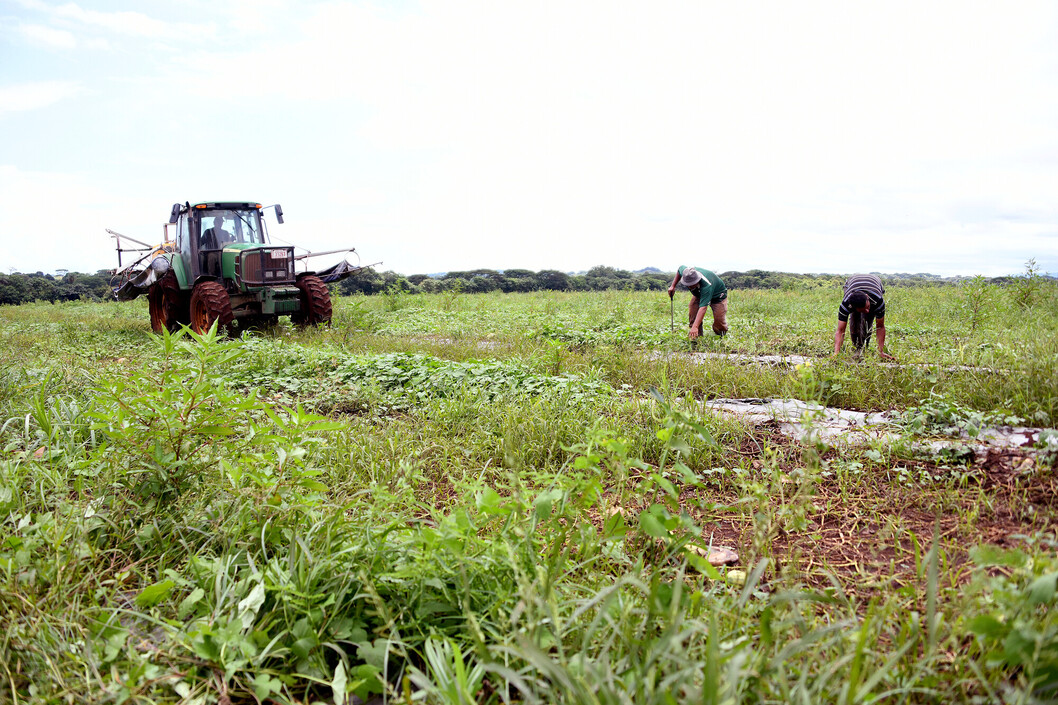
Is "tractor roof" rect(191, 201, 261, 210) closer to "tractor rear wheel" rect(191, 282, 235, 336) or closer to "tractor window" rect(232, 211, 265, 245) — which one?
"tractor window" rect(232, 211, 265, 245)

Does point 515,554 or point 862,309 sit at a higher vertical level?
point 862,309

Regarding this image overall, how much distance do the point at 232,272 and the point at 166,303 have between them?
87.3 inches

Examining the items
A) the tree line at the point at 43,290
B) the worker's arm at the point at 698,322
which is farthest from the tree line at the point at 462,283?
the worker's arm at the point at 698,322

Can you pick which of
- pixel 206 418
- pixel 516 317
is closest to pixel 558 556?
pixel 206 418

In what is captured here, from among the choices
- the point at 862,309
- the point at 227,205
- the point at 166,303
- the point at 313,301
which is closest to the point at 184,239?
the point at 227,205

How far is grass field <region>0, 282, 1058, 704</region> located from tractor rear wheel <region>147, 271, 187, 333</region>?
7.10 m

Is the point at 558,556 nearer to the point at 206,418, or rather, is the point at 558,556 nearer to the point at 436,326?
the point at 206,418

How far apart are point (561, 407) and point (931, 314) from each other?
34.4ft

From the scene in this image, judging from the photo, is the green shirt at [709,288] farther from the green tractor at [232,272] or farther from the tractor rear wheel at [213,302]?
the tractor rear wheel at [213,302]

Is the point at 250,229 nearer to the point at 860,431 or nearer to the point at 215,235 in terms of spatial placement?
the point at 215,235

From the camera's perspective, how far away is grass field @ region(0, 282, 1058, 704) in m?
1.54

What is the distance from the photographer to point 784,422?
4230 mm

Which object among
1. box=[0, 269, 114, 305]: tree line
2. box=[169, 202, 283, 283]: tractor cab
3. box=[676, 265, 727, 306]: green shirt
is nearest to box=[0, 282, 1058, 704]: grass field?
box=[676, 265, 727, 306]: green shirt

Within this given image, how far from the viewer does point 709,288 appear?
881 centimetres
